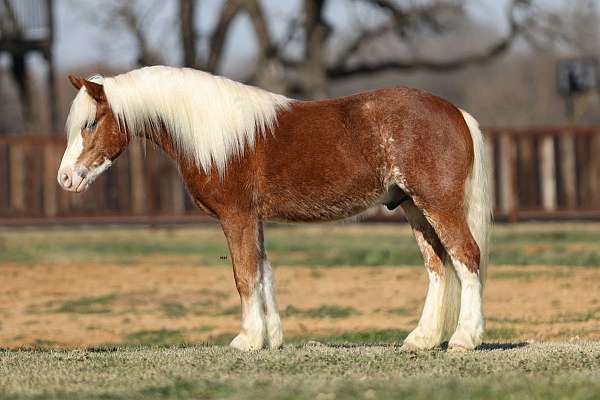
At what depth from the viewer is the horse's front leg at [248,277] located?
29.2ft

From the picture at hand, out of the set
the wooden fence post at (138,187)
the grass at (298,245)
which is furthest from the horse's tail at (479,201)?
the wooden fence post at (138,187)

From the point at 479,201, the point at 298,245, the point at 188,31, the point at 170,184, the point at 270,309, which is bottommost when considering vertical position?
the point at 298,245

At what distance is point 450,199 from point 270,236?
1754cm

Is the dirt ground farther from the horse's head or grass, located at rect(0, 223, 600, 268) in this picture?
the horse's head

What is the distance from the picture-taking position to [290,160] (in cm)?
898

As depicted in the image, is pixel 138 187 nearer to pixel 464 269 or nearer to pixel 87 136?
pixel 87 136

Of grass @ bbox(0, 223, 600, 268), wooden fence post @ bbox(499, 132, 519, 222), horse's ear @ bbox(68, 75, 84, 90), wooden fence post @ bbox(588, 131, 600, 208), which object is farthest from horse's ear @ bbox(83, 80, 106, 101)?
wooden fence post @ bbox(588, 131, 600, 208)

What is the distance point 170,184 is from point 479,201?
63.0 ft

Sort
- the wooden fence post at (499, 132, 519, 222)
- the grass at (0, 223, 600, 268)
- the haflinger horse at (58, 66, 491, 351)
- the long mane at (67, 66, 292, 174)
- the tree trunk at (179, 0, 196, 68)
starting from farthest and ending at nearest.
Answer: the tree trunk at (179, 0, 196, 68)
the wooden fence post at (499, 132, 519, 222)
the grass at (0, 223, 600, 268)
the long mane at (67, 66, 292, 174)
the haflinger horse at (58, 66, 491, 351)

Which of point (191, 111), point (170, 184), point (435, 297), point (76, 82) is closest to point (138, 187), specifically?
point (170, 184)

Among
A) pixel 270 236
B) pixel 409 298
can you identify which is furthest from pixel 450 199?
pixel 270 236

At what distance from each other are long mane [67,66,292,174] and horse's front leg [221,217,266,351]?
431 millimetres

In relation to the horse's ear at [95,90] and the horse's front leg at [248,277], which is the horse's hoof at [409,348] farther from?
the horse's ear at [95,90]

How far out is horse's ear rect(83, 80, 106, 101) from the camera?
8.95 m
